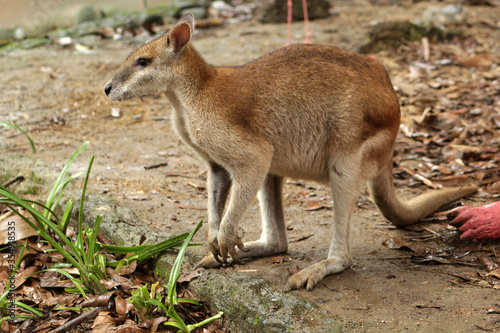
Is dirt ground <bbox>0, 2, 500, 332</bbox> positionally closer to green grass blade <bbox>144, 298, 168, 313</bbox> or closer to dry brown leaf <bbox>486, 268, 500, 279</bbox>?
dry brown leaf <bbox>486, 268, 500, 279</bbox>

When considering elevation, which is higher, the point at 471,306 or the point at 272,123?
the point at 272,123

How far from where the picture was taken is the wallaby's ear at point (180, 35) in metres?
3.67

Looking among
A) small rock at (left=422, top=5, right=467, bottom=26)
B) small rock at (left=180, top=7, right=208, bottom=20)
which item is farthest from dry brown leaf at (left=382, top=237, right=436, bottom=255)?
small rock at (left=180, top=7, right=208, bottom=20)

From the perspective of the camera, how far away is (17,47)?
10.4 m

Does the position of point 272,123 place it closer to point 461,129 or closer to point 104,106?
point 461,129

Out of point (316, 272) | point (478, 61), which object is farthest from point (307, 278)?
point (478, 61)

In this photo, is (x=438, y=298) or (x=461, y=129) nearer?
(x=438, y=298)

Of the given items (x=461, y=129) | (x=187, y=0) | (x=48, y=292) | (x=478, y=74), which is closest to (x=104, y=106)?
(x=48, y=292)

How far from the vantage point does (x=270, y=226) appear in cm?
423

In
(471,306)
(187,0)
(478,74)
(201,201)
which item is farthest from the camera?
(187,0)

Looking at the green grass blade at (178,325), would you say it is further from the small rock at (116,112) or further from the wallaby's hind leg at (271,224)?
the small rock at (116,112)

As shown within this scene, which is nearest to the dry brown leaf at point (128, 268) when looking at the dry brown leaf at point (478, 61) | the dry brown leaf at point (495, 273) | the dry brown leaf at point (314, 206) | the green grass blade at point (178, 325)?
the green grass blade at point (178, 325)

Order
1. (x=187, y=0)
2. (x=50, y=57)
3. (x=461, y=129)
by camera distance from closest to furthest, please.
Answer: (x=461, y=129) → (x=50, y=57) → (x=187, y=0)

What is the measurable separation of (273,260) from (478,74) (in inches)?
211
